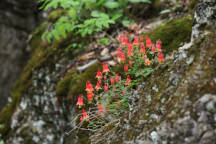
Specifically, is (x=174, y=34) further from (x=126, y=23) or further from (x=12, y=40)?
(x=12, y=40)

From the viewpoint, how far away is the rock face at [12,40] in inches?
240

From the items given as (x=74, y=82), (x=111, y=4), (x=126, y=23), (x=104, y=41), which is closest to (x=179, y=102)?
(x=74, y=82)

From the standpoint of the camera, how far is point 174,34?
298 centimetres

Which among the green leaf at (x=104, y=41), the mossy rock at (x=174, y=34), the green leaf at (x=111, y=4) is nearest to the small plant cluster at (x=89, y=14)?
the green leaf at (x=111, y=4)

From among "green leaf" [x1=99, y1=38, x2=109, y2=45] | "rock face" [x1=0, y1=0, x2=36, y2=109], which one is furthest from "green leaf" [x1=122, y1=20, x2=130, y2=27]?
"rock face" [x1=0, y1=0, x2=36, y2=109]

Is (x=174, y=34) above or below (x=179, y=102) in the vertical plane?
above

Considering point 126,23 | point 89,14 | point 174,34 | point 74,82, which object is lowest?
point 74,82

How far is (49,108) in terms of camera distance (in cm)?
386

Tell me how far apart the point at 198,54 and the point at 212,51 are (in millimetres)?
107

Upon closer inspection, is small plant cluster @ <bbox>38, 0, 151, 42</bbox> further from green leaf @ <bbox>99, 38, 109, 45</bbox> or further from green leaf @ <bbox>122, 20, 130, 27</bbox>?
green leaf @ <bbox>99, 38, 109, 45</bbox>

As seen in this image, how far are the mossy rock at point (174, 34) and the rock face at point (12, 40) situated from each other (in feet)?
15.4

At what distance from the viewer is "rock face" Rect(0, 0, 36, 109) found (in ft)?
20.0

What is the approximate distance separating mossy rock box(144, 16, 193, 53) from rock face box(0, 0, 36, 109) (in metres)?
4.70

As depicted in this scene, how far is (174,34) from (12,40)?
5.12 metres
